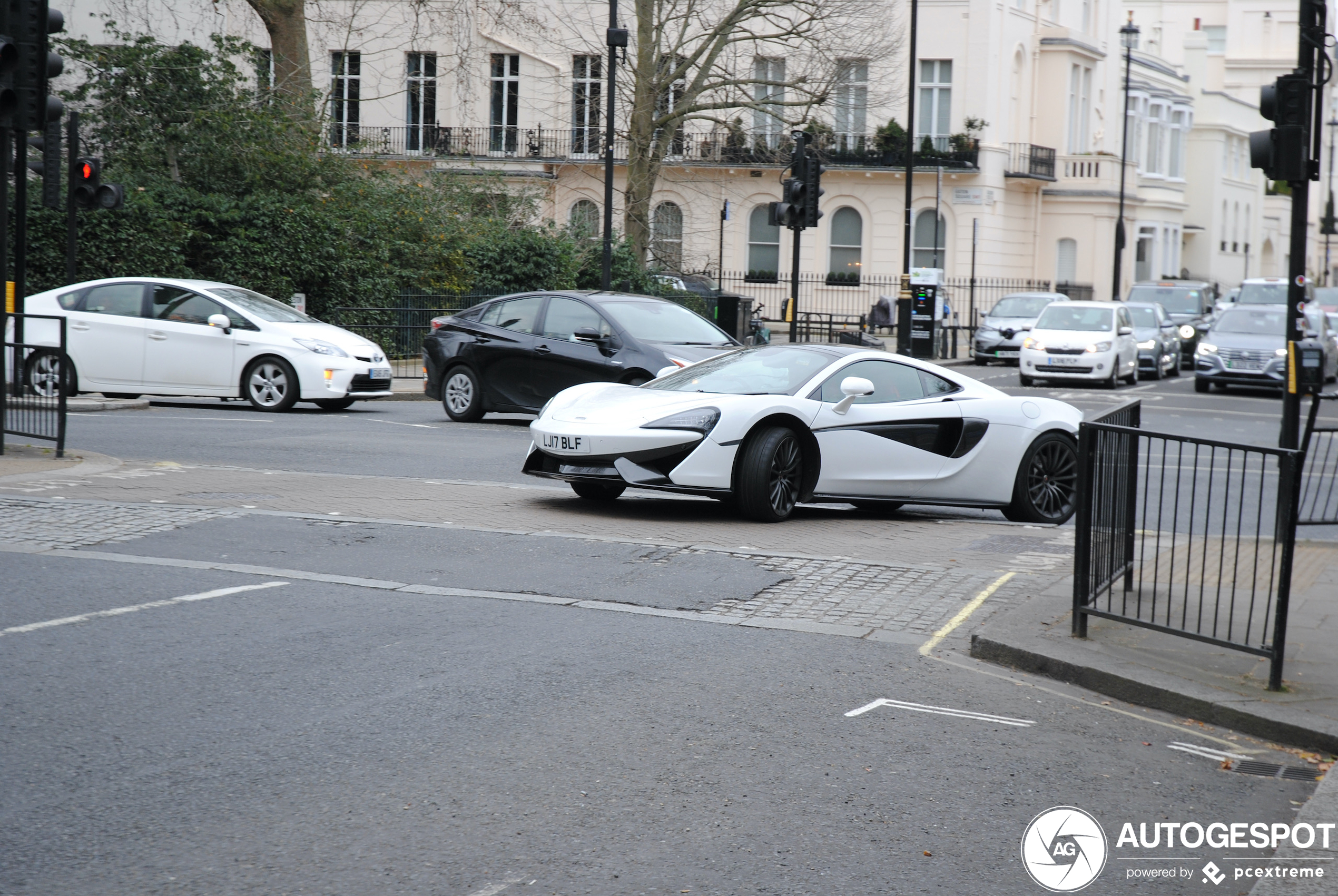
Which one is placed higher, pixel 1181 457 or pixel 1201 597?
pixel 1181 457

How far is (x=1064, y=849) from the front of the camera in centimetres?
443

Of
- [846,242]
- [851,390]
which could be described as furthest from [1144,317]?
[851,390]

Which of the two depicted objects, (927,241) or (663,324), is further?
(927,241)

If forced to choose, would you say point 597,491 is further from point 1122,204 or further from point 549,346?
point 1122,204

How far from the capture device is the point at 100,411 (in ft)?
55.9

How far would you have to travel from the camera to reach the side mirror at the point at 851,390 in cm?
1039

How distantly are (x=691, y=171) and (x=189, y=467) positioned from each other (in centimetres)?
3977

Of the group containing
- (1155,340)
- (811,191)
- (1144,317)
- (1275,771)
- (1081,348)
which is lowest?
(1275,771)

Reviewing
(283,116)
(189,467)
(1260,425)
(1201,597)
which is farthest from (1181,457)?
(283,116)

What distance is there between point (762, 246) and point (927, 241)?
18.5 ft

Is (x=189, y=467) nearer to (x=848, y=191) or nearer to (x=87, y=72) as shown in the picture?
(x=87, y=72)

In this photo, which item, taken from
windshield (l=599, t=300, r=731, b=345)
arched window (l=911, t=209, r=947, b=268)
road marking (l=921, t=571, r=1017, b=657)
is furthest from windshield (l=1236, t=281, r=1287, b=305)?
road marking (l=921, t=571, r=1017, b=657)

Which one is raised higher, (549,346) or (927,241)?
(927,241)

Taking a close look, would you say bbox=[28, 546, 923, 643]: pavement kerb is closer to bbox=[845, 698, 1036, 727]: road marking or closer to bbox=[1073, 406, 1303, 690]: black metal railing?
bbox=[1073, 406, 1303, 690]: black metal railing
